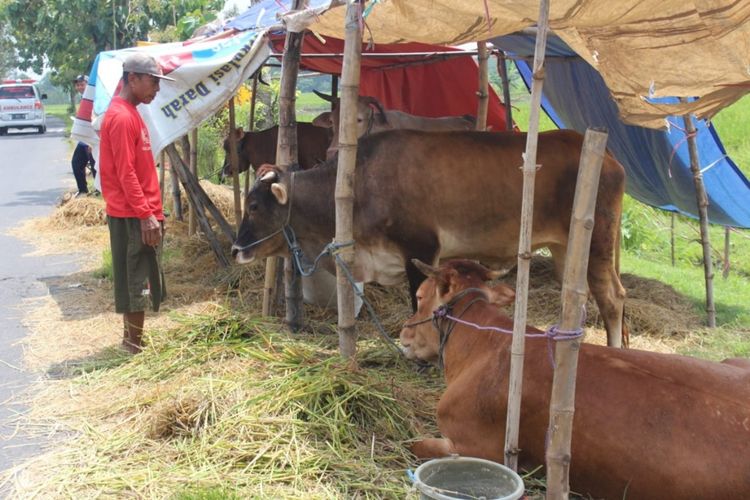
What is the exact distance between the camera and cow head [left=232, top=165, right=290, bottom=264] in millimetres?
5883

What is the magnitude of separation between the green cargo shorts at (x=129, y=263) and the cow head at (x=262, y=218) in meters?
0.70

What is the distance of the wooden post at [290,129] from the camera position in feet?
18.6

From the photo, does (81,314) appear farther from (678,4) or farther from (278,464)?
(678,4)

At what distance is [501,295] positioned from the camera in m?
4.00

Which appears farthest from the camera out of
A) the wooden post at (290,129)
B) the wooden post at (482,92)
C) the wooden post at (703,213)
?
the wooden post at (482,92)

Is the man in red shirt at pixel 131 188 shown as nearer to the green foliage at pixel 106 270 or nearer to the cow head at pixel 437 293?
the cow head at pixel 437 293

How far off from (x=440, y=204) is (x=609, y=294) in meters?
1.39

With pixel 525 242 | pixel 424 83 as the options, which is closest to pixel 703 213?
pixel 424 83

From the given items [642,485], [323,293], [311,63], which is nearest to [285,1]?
[311,63]

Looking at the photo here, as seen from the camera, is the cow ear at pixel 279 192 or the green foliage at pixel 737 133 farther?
the green foliage at pixel 737 133

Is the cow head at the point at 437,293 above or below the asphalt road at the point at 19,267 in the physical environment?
above

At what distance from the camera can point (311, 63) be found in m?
8.83

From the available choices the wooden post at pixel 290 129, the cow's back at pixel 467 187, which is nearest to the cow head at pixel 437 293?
the cow's back at pixel 467 187

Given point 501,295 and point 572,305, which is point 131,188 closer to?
point 501,295
